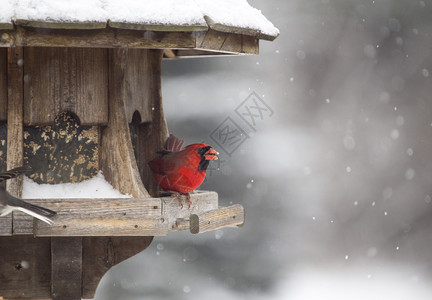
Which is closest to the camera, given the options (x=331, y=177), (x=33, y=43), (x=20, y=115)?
(x=33, y=43)

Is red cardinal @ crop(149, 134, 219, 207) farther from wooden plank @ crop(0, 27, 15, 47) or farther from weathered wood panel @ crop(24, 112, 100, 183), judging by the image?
wooden plank @ crop(0, 27, 15, 47)

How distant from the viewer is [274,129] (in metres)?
6.34

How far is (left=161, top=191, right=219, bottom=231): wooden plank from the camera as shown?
311 centimetres

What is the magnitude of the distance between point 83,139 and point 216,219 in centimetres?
71

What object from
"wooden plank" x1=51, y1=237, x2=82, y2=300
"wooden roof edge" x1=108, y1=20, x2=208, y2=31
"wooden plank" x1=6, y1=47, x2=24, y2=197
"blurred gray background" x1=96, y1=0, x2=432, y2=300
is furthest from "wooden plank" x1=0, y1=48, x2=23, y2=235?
"blurred gray background" x1=96, y1=0, x2=432, y2=300

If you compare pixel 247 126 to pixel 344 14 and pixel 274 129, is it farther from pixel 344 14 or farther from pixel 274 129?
pixel 344 14

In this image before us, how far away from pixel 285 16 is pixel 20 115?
3783 millimetres

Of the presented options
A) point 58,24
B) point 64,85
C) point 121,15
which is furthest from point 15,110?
point 121,15

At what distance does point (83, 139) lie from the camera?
3340mm

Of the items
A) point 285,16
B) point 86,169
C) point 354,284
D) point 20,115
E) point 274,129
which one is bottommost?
point 354,284

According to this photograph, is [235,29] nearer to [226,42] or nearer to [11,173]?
[226,42]

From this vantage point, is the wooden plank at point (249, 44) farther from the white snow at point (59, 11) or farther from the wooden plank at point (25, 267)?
the wooden plank at point (25, 267)

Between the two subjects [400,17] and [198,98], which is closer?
[198,98]

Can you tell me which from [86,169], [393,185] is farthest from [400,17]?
[86,169]
